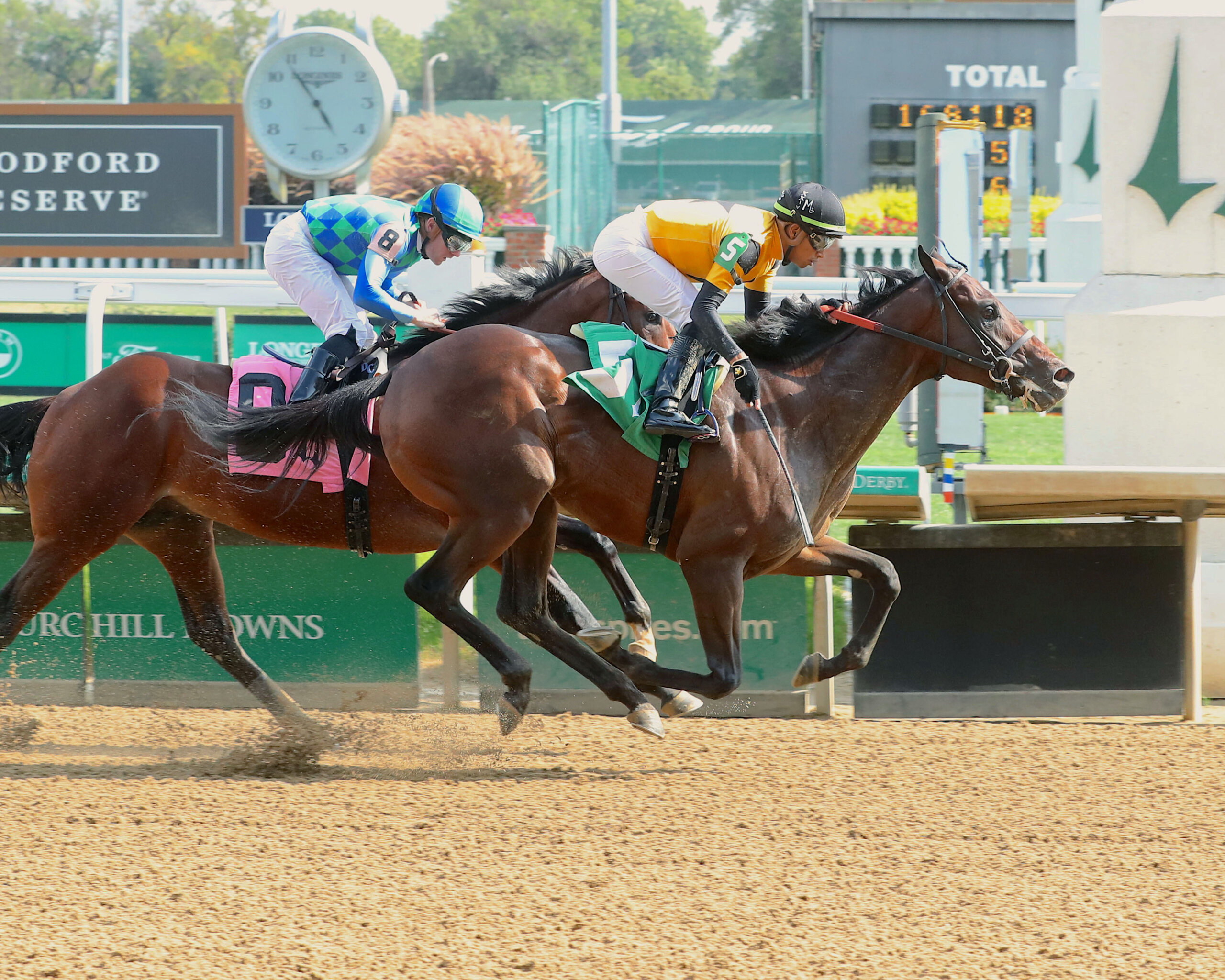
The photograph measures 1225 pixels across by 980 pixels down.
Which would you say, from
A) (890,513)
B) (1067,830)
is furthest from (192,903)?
(890,513)

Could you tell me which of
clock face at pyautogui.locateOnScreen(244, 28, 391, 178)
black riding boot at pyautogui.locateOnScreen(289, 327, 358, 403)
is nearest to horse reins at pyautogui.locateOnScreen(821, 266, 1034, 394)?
black riding boot at pyautogui.locateOnScreen(289, 327, 358, 403)

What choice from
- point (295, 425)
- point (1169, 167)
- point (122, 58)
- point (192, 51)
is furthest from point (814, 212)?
point (192, 51)

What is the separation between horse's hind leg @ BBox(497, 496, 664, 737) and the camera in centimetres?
461

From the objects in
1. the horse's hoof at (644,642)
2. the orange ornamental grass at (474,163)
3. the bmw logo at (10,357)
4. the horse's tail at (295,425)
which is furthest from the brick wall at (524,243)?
the horse's tail at (295,425)

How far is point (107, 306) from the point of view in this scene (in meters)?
7.61

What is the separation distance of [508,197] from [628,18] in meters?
70.2

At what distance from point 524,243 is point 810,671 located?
690cm

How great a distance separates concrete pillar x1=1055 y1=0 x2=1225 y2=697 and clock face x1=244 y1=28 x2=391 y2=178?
4019 mm

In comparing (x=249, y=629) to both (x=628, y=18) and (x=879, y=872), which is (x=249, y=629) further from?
(x=628, y=18)

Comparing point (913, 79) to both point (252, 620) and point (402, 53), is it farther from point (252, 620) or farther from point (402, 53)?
point (402, 53)

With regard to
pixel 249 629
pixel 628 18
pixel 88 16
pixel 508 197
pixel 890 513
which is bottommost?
pixel 249 629

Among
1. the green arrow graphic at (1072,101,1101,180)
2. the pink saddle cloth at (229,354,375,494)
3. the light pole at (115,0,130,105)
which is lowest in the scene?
the pink saddle cloth at (229,354,375,494)

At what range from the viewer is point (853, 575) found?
4883 mm

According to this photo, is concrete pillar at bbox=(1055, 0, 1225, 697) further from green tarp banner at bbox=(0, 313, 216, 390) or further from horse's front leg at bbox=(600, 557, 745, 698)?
green tarp banner at bbox=(0, 313, 216, 390)
